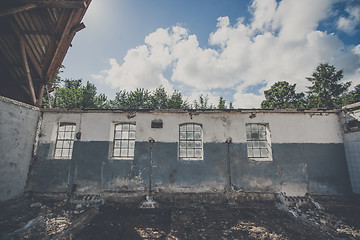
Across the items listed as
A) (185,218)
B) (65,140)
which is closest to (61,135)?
(65,140)

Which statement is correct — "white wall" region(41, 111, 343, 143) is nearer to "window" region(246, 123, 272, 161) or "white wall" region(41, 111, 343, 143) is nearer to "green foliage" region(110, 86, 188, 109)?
"window" region(246, 123, 272, 161)

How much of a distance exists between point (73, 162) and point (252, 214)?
7.19 m

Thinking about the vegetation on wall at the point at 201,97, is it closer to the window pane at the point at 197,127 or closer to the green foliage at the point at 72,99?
the green foliage at the point at 72,99

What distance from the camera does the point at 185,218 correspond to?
476 cm

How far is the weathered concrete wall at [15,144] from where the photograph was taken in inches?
201

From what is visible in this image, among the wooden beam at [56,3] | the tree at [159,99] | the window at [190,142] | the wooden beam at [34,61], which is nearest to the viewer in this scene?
the wooden beam at [56,3]

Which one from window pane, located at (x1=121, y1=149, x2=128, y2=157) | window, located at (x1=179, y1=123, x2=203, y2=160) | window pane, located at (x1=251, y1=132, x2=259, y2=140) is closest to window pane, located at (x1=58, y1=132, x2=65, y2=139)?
window pane, located at (x1=121, y1=149, x2=128, y2=157)

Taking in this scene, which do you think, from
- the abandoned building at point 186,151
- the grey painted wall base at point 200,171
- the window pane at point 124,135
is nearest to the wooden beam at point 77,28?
the abandoned building at point 186,151

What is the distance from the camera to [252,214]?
4992 mm

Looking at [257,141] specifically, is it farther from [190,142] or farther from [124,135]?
[124,135]

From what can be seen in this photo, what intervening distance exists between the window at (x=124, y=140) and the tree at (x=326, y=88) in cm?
2427

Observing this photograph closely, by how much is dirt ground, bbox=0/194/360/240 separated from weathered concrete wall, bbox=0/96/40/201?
662 mm

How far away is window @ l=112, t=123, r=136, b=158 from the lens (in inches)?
251

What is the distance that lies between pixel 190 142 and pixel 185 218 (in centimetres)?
276
